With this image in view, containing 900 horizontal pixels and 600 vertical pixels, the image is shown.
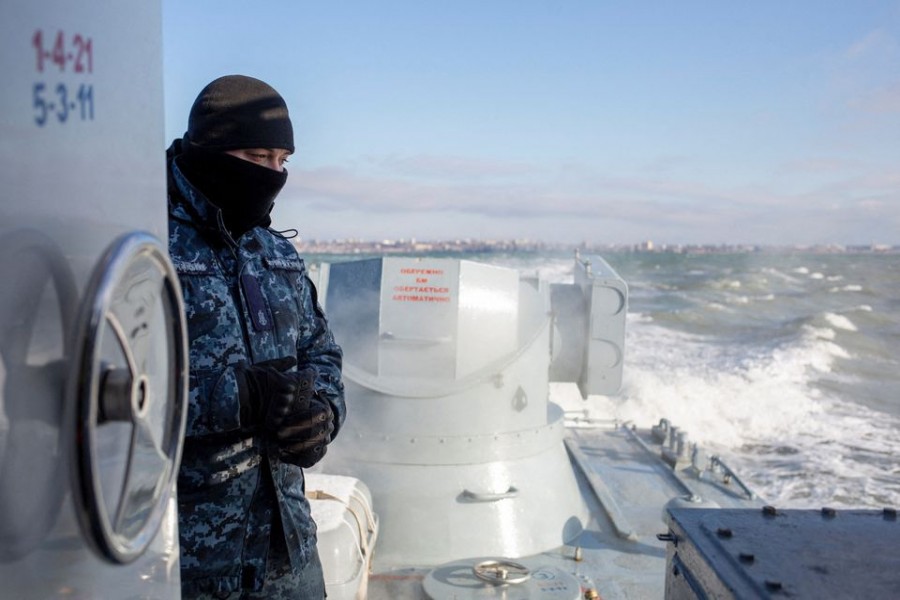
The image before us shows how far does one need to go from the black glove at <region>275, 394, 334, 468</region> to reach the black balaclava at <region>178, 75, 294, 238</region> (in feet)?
1.81

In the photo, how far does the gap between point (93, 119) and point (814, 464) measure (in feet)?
48.3

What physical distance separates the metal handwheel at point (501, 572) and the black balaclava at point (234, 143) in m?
2.52

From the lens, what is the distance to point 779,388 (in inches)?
808

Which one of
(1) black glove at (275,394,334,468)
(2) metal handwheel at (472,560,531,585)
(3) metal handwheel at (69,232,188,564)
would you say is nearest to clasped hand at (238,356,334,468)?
(1) black glove at (275,394,334,468)

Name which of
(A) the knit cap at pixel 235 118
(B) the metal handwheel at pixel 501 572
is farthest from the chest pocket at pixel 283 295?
(B) the metal handwheel at pixel 501 572

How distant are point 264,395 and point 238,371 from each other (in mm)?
89

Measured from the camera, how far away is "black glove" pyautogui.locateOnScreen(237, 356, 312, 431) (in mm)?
2018

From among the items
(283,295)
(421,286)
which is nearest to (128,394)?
(283,295)

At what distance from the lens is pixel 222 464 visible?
2088mm

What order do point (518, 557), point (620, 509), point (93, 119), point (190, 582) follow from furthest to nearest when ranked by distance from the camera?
point (620, 509) < point (518, 557) < point (190, 582) < point (93, 119)

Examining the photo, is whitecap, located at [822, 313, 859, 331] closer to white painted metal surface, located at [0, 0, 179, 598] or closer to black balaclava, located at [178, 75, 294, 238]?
black balaclava, located at [178, 75, 294, 238]

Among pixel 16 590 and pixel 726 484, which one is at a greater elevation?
pixel 16 590

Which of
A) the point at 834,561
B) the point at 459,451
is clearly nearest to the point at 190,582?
the point at 834,561

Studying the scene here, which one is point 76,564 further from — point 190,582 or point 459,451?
point 459,451
